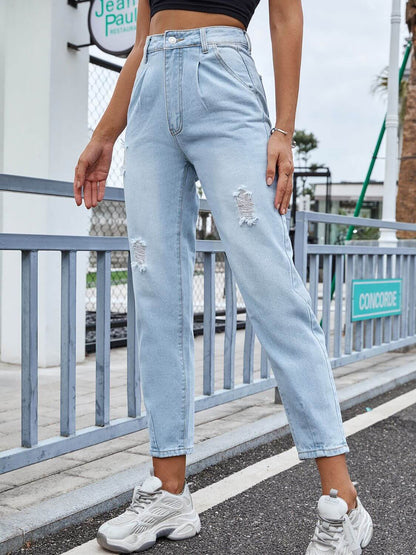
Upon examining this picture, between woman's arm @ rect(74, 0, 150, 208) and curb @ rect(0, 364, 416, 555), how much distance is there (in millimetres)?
982

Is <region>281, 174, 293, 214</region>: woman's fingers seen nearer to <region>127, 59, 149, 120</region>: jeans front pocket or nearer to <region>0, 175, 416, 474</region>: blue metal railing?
<region>127, 59, 149, 120</region>: jeans front pocket

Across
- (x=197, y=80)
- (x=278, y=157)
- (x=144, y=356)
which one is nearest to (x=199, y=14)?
(x=197, y=80)

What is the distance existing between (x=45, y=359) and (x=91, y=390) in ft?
2.75

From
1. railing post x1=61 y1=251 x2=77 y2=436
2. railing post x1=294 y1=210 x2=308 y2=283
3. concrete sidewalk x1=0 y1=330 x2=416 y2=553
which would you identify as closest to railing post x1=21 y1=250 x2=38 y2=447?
railing post x1=61 y1=251 x2=77 y2=436

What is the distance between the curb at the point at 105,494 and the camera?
2.28 m

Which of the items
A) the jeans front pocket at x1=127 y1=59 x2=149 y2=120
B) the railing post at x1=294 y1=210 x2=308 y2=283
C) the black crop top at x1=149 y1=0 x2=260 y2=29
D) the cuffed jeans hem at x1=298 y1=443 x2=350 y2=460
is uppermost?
the black crop top at x1=149 y1=0 x2=260 y2=29

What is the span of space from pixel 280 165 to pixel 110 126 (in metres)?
0.57

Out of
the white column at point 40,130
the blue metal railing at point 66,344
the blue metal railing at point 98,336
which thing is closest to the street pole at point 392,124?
the blue metal railing at point 98,336

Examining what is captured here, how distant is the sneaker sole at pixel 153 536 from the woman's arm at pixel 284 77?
1.00 meters

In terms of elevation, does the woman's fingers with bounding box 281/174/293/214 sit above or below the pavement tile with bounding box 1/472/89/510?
above

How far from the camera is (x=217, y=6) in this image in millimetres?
2025

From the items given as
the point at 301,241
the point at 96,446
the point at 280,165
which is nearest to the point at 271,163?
the point at 280,165

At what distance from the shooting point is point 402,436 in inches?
144

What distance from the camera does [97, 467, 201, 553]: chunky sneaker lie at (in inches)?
85.1
